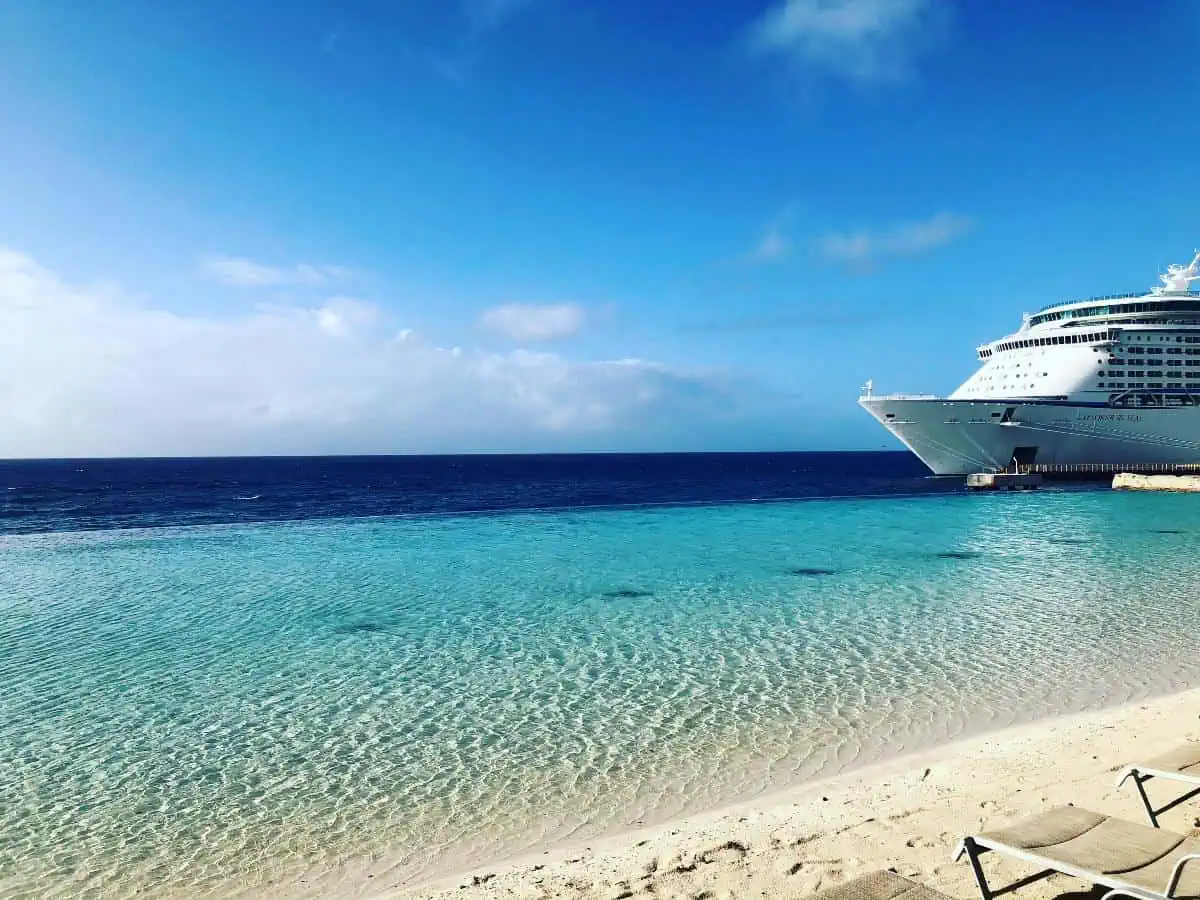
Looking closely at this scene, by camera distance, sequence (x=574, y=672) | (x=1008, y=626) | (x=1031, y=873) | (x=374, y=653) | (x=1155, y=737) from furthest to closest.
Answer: (x=1008, y=626) < (x=374, y=653) < (x=574, y=672) < (x=1155, y=737) < (x=1031, y=873)

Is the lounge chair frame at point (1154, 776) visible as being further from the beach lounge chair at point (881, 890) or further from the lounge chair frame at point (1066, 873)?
the beach lounge chair at point (881, 890)

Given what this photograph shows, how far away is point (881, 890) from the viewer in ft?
12.9

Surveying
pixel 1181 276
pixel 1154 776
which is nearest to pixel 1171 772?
pixel 1154 776

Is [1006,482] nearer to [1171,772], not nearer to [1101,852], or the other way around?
[1171,772]

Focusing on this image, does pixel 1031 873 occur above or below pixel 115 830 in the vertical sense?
above

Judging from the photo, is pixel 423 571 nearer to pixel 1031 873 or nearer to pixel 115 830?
pixel 115 830

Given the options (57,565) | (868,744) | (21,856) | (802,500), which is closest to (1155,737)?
(868,744)

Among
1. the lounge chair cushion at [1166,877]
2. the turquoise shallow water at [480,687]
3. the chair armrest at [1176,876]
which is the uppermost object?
the chair armrest at [1176,876]

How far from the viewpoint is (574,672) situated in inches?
413

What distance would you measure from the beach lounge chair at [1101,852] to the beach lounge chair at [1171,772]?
0.84m

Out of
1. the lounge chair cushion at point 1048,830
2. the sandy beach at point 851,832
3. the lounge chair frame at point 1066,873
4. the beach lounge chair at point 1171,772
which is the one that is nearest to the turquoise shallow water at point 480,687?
the sandy beach at point 851,832

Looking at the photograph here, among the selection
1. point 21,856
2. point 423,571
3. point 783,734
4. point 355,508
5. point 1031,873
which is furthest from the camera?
point 355,508

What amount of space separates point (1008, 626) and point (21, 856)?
13.6 metres

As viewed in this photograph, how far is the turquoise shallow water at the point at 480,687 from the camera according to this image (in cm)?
619
